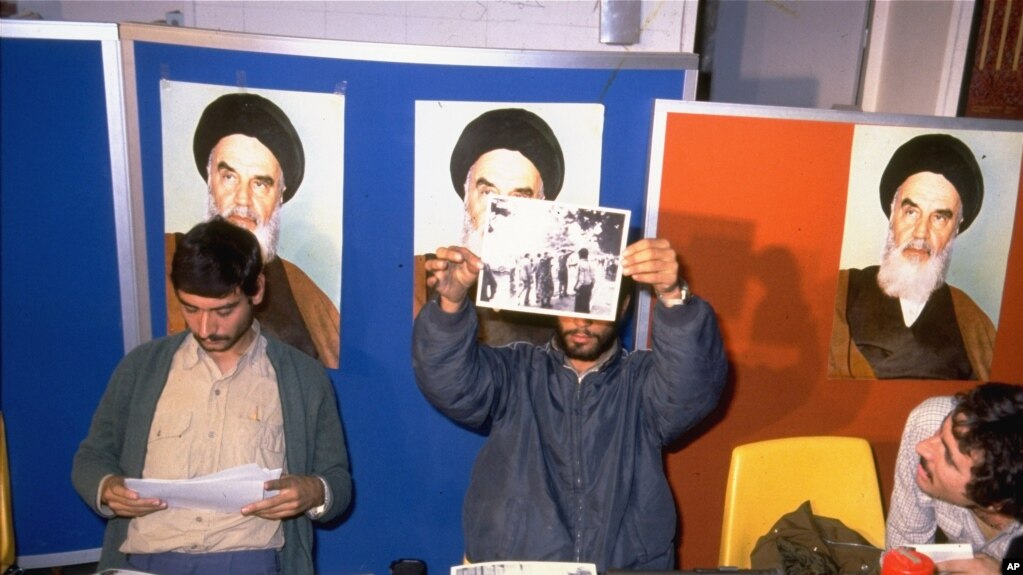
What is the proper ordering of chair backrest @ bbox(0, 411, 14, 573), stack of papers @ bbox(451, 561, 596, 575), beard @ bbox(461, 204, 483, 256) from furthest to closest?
beard @ bbox(461, 204, 483, 256) < chair backrest @ bbox(0, 411, 14, 573) < stack of papers @ bbox(451, 561, 596, 575)

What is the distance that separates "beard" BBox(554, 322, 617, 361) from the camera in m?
2.01

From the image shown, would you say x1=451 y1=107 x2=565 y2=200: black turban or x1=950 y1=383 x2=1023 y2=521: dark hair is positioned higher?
x1=451 y1=107 x2=565 y2=200: black turban

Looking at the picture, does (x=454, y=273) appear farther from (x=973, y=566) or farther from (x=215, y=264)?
(x=973, y=566)

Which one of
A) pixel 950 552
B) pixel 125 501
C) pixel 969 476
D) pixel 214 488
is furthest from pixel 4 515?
pixel 969 476

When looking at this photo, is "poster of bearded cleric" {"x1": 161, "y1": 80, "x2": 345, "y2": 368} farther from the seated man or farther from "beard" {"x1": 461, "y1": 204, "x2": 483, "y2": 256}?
the seated man

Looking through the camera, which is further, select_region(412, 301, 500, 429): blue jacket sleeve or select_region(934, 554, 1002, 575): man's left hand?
select_region(412, 301, 500, 429): blue jacket sleeve

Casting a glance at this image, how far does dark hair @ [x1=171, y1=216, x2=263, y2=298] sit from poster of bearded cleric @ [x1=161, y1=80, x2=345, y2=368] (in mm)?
371

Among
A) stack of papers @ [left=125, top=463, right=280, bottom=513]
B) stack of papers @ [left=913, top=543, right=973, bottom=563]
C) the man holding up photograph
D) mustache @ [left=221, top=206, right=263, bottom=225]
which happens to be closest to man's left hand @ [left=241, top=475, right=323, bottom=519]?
stack of papers @ [left=125, top=463, right=280, bottom=513]

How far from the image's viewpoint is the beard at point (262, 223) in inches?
94.0

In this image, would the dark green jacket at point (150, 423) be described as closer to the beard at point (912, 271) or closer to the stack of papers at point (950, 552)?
the stack of papers at point (950, 552)

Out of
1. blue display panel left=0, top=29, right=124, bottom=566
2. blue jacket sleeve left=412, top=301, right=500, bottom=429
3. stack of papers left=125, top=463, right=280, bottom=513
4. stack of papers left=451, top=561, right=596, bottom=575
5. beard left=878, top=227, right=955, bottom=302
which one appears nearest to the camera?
stack of papers left=451, top=561, right=596, bottom=575

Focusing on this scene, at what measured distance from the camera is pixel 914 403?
272cm

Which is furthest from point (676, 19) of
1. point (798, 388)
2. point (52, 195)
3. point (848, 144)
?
point (52, 195)

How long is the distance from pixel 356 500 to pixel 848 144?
2073 mm
